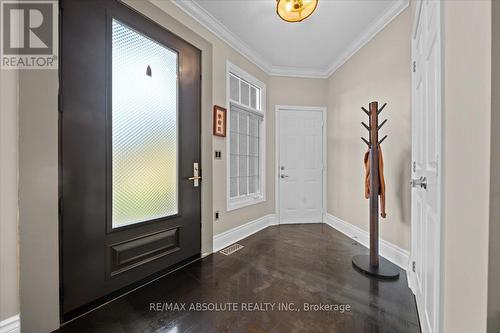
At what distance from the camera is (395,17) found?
2.61m

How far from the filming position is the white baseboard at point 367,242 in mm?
2465

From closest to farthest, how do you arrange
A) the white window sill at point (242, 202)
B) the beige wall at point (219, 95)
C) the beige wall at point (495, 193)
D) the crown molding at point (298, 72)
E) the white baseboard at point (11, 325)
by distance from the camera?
1. the beige wall at point (495, 193)
2. the white baseboard at point (11, 325)
3. the beige wall at point (219, 95)
4. the white window sill at point (242, 202)
5. the crown molding at point (298, 72)

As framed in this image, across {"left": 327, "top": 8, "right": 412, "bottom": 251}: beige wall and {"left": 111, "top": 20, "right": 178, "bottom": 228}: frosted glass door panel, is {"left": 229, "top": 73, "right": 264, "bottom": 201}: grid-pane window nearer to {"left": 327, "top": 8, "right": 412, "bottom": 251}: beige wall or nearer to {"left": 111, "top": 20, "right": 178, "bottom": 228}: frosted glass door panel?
{"left": 111, "top": 20, "right": 178, "bottom": 228}: frosted glass door panel

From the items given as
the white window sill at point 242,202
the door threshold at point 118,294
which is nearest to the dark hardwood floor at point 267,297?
the door threshold at point 118,294

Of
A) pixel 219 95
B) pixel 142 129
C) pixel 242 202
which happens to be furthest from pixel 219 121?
pixel 242 202

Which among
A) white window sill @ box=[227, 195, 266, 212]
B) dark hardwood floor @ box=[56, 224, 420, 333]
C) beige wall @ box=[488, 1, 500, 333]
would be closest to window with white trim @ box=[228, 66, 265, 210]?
white window sill @ box=[227, 195, 266, 212]

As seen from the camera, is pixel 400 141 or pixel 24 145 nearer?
pixel 24 145

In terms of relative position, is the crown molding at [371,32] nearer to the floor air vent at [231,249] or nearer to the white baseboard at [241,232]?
the white baseboard at [241,232]

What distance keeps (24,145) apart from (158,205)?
113 cm

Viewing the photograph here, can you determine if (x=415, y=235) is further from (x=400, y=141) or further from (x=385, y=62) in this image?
(x=385, y=62)

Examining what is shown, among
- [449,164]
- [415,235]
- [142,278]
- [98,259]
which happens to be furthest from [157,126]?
[415,235]

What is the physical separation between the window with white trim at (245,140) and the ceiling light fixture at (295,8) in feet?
4.18

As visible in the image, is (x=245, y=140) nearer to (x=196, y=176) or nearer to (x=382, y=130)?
(x=196, y=176)

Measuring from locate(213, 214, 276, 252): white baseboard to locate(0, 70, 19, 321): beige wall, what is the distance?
188 centimetres
